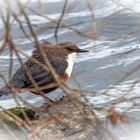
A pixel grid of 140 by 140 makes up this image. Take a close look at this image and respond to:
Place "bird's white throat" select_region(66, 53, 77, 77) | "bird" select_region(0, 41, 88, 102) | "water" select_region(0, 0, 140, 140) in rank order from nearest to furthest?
"bird" select_region(0, 41, 88, 102) → "bird's white throat" select_region(66, 53, 77, 77) → "water" select_region(0, 0, 140, 140)

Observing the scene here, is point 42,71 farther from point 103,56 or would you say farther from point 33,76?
point 103,56

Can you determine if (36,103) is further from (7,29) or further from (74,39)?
(7,29)


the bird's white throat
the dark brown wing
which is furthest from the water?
the dark brown wing

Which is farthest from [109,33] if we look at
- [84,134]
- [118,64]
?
[84,134]

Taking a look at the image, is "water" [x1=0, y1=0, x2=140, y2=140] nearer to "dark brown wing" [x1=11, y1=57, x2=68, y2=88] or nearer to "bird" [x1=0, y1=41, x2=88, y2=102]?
"bird" [x1=0, y1=41, x2=88, y2=102]

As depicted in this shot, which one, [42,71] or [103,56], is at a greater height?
[42,71]

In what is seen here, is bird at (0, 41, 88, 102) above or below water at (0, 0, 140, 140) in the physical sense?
above

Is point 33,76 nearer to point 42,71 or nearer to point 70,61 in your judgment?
point 42,71

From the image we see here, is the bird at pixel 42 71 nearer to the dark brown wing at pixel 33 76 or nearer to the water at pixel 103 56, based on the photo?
the dark brown wing at pixel 33 76

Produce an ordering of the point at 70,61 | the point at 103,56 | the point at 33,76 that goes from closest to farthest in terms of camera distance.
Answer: the point at 33,76, the point at 70,61, the point at 103,56

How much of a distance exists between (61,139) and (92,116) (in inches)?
70.6

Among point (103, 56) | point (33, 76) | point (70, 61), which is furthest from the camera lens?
point (103, 56)

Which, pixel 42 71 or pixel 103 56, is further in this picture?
pixel 103 56

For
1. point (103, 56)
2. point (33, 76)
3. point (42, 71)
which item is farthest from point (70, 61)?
point (103, 56)
